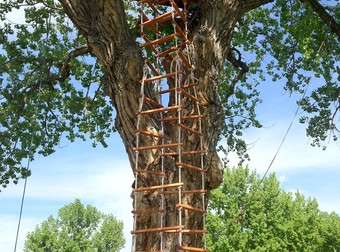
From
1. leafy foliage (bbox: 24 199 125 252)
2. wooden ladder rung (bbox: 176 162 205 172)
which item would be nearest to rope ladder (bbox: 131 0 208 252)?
wooden ladder rung (bbox: 176 162 205 172)

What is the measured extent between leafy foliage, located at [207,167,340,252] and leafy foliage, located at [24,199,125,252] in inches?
621

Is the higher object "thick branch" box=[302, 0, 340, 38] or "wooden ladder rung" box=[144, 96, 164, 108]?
"thick branch" box=[302, 0, 340, 38]

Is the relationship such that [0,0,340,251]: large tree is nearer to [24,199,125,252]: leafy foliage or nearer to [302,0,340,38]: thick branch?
[302,0,340,38]: thick branch

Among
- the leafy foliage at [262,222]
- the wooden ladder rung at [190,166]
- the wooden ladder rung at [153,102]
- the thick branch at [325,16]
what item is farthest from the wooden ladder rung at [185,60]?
the leafy foliage at [262,222]

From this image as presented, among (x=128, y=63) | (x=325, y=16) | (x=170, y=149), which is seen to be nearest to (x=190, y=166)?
(x=170, y=149)

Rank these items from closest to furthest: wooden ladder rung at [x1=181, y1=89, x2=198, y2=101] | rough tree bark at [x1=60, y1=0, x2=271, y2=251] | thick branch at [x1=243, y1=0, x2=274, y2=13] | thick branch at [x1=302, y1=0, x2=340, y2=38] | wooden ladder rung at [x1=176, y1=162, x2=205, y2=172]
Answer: wooden ladder rung at [x1=176, y1=162, x2=205, y2=172]
wooden ladder rung at [x1=181, y1=89, x2=198, y2=101]
rough tree bark at [x1=60, y1=0, x2=271, y2=251]
thick branch at [x1=243, y1=0, x2=274, y2=13]
thick branch at [x1=302, y1=0, x2=340, y2=38]

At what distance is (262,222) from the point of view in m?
20.6

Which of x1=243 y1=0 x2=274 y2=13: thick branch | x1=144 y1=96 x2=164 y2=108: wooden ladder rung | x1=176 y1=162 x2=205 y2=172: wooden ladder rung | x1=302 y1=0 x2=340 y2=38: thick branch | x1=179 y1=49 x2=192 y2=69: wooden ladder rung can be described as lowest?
x1=176 y1=162 x2=205 y2=172: wooden ladder rung

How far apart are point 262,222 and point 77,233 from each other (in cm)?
1888

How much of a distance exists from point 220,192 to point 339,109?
15.4 m

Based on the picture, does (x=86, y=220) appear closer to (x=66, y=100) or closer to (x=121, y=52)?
(x=66, y=100)

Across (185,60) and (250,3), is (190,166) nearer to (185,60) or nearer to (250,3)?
(185,60)

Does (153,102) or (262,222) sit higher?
(262,222)

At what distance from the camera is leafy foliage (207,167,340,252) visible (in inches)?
788
